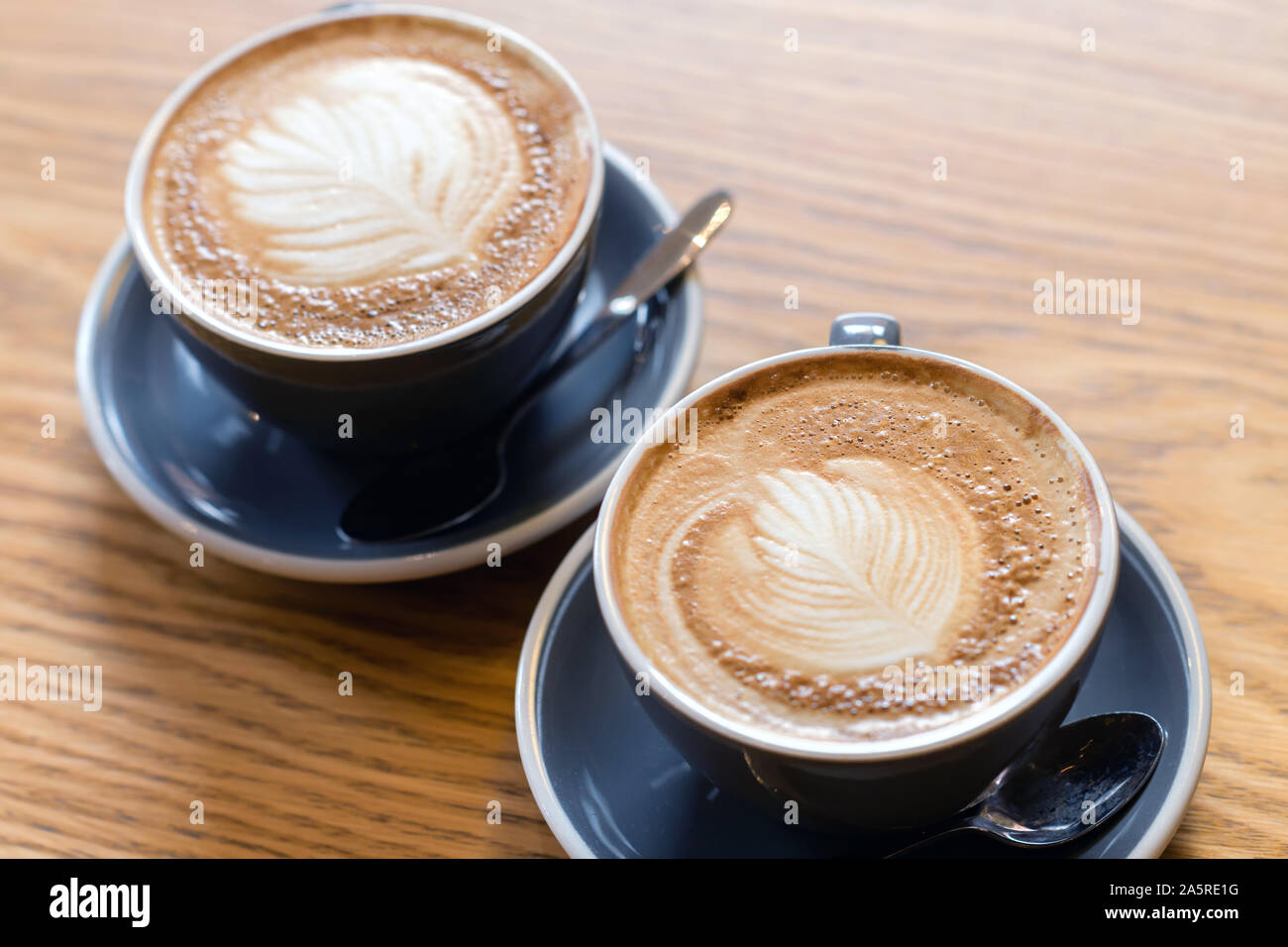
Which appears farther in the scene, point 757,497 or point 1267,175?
point 1267,175

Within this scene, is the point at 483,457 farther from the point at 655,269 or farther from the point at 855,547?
the point at 855,547

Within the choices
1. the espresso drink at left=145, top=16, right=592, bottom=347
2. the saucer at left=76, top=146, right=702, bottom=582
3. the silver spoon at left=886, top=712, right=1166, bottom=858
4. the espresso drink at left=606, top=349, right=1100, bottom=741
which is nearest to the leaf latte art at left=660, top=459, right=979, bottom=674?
the espresso drink at left=606, top=349, right=1100, bottom=741

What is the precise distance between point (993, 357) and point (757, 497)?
1.55ft

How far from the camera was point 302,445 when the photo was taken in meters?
1.25

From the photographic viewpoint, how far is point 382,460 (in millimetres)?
1239

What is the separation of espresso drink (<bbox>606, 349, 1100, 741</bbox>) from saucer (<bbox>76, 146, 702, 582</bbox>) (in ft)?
0.69

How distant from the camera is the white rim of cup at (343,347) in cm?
106

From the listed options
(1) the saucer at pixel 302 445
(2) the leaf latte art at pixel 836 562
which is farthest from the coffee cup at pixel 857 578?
(1) the saucer at pixel 302 445

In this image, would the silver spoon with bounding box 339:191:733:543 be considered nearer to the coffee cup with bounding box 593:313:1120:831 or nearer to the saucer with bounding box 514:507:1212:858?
the saucer with bounding box 514:507:1212:858

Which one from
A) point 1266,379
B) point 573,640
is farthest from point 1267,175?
point 573,640

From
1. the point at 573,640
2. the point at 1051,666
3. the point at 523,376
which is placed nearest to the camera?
the point at 1051,666

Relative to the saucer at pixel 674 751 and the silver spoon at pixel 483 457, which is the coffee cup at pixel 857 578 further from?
the silver spoon at pixel 483 457

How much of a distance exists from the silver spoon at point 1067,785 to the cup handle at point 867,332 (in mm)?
343
